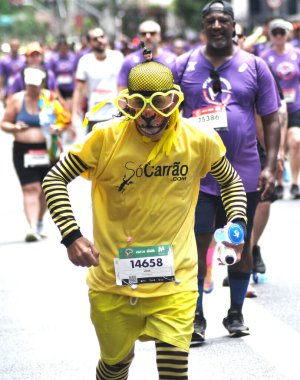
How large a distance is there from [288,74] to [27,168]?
3711 millimetres

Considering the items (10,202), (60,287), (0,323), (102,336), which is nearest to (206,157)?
(102,336)

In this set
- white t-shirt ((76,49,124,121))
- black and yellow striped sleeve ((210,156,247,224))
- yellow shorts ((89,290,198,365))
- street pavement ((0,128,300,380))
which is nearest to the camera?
yellow shorts ((89,290,198,365))

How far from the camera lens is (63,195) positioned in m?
5.22

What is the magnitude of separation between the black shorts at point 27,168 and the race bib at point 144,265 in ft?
21.8

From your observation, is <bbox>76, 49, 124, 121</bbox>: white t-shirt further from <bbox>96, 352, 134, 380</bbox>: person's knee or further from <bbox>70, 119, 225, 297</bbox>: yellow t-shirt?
<bbox>96, 352, 134, 380</bbox>: person's knee

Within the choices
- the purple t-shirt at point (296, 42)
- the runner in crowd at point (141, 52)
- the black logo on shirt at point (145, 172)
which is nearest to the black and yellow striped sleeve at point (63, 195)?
the black logo on shirt at point (145, 172)

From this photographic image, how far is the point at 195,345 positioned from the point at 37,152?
5.01m

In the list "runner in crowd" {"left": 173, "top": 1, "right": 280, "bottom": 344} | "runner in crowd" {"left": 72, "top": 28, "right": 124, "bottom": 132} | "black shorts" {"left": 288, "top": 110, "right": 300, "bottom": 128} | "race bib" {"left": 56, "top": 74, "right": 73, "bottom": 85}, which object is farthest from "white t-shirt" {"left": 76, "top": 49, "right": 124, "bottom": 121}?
"race bib" {"left": 56, "top": 74, "right": 73, "bottom": 85}

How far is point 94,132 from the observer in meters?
5.29

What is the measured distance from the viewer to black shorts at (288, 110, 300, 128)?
14.1 m

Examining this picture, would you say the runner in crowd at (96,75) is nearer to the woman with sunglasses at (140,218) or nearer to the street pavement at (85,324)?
the street pavement at (85,324)

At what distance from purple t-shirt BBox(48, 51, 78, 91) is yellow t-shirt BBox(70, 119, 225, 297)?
17.8m

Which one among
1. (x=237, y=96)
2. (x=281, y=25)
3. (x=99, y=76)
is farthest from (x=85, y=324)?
(x=281, y=25)

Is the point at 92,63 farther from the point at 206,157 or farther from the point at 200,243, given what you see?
the point at 206,157
